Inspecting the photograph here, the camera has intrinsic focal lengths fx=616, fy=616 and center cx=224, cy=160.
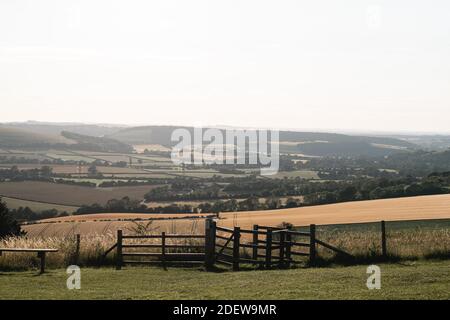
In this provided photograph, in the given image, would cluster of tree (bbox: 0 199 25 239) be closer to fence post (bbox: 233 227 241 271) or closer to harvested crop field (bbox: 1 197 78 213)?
fence post (bbox: 233 227 241 271)

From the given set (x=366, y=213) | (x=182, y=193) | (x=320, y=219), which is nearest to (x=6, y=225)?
(x=320, y=219)

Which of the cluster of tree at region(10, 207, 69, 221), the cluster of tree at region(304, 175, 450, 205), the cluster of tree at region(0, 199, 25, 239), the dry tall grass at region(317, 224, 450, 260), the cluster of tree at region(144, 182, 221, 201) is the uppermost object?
the dry tall grass at region(317, 224, 450, 260)

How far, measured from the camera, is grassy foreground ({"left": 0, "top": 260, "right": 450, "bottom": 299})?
484 inches

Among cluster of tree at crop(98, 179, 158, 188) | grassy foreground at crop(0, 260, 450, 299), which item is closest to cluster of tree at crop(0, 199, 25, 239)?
grassy foreground at crop(0, 260, 450, 299)

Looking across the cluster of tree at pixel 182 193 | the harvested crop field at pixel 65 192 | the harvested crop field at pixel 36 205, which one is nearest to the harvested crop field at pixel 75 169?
the harvested crop field at pixel 65 192

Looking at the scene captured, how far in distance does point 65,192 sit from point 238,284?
6138 cm

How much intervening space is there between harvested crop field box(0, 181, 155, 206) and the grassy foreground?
50.1 metres

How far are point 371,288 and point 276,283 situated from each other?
2.39 m

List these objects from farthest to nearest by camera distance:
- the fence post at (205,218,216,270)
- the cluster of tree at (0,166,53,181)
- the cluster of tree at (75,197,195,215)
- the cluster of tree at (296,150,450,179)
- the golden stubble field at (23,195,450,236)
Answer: the cluster of tree at (296,150,450,179) < the cluster of tree at (0,166,53,181) < the cluster of tree at (75,197,195,215) < the golden stubble field at (23,195,450,236) < the fence post at (205,218,216,270)

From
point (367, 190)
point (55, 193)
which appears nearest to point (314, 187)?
point (367, 190)

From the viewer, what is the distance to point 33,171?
96.6 metres

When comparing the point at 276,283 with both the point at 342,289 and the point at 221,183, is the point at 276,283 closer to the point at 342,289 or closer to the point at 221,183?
the point at 342,289

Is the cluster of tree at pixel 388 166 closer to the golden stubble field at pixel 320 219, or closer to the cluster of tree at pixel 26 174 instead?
the cluster of tree at pixel 26 174
